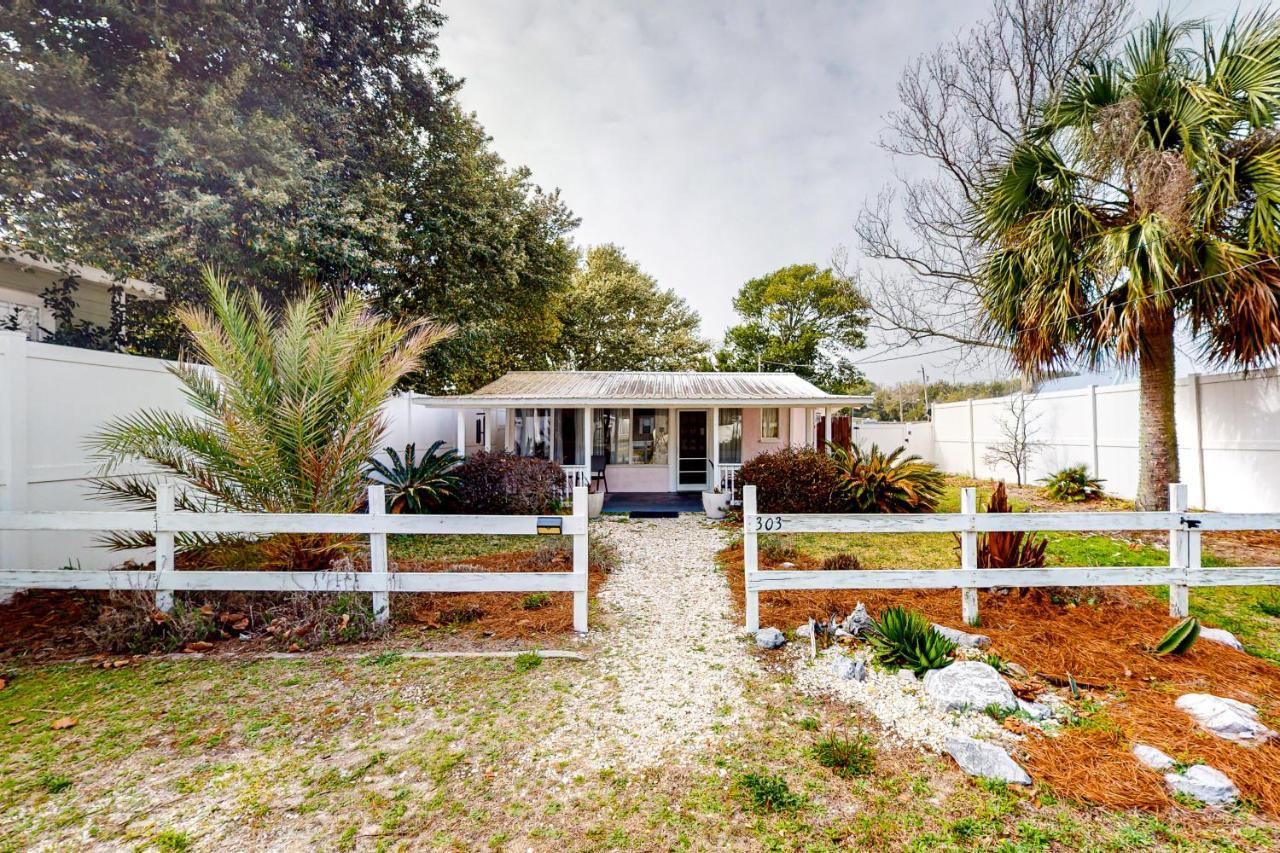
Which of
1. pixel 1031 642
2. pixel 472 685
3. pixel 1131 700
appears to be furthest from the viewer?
pixel 1031 642

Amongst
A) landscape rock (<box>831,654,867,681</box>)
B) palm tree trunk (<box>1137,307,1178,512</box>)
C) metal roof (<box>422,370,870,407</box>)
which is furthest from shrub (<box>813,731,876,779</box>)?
metal roof (<box>422,370,870,407</box>)

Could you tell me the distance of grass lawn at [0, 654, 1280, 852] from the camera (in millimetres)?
2035

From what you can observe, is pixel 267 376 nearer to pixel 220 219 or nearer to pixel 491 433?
pixel 220 219

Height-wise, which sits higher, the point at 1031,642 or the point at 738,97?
the point at 738,97

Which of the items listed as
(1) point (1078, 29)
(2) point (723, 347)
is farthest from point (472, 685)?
(2) point (723, 347)

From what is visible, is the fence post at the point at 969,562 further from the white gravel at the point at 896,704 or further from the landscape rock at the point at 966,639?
the white gravel at the point at 896,704

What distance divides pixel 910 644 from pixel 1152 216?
20.6 feet

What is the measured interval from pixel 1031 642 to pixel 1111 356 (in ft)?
17.9

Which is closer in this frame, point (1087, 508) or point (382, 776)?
point (382, 776)

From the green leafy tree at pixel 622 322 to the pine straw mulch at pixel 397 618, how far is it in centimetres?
1700

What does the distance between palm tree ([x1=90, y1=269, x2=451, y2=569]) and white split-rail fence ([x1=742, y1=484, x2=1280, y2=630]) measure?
3.66 metres

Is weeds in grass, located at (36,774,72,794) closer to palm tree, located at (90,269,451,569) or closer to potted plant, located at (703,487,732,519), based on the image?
palm tree, located at (90,269,451,569)

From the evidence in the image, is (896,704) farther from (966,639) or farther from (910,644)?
(966,639)

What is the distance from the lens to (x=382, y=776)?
2.44m
